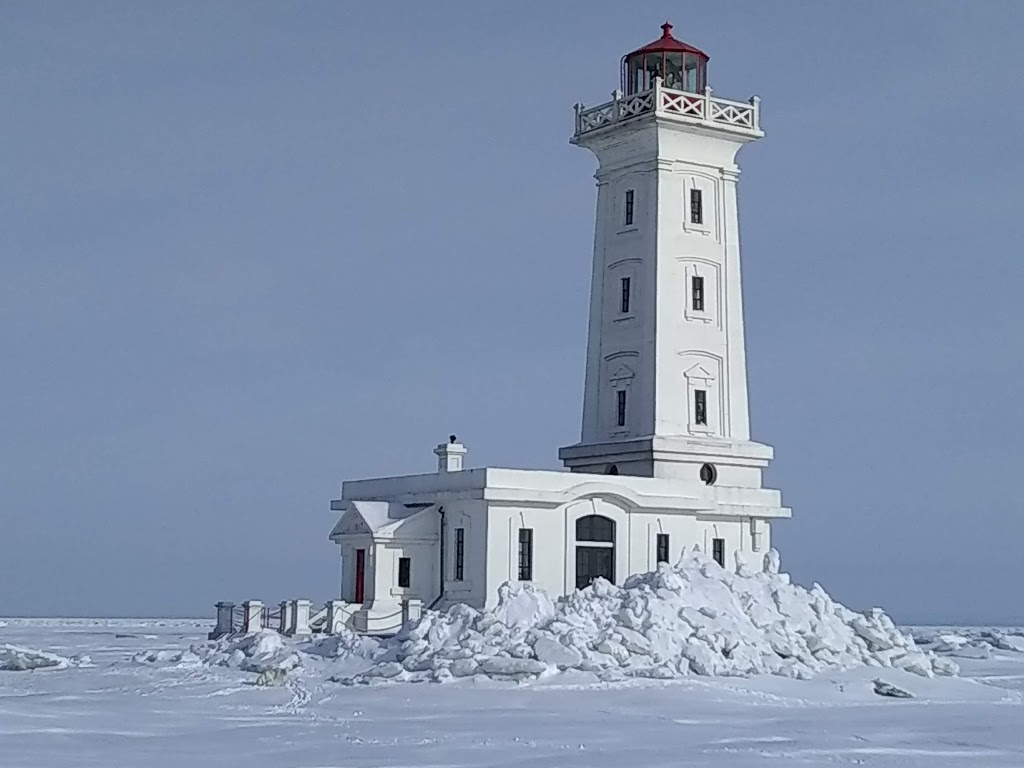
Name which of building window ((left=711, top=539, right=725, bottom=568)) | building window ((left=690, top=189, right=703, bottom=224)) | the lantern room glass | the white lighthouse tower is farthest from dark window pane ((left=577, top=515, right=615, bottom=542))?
the lantern room glass

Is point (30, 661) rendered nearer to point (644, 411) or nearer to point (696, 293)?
point (644, 411)

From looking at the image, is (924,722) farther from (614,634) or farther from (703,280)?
(703,280)

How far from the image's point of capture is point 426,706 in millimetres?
24641

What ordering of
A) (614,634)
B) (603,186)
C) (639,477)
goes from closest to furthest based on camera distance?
1. (614,634)
2. (639,477)
3. (603,186)

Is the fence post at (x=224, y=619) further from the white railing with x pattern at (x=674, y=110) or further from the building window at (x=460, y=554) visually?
the white railing with x pattern at (x=674, y=110)

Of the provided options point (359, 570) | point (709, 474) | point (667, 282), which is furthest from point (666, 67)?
point (359, 570)

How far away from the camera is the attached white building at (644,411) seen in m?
33.8

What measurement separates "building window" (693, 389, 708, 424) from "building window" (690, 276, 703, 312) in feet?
6.05

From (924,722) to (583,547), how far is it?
10937 millimetres

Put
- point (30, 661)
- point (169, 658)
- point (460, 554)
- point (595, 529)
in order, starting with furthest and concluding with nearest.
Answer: point (595, 529), point (460, 554), point (169, 658), point (30, 661)

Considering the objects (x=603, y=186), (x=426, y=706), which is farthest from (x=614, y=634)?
(x=603, y=186)

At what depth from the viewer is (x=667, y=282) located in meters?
36.2

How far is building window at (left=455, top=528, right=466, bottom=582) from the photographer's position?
3328cm

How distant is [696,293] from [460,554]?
26.6ft
